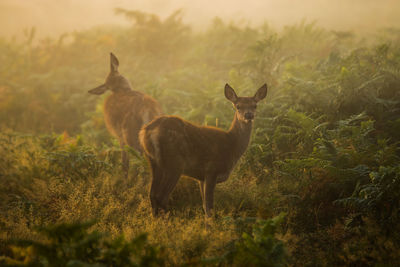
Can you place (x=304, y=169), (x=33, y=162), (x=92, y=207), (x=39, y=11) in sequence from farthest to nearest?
(x=39, y=11)
(x=33, y=162)
(x=304, y=169)
(x=92, y=207)

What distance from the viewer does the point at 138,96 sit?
626cm

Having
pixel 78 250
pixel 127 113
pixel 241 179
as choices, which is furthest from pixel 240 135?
pixel 78 250

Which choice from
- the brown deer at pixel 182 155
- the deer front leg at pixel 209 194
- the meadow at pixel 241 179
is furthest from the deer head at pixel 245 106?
the deer front leg at pixel 209 194

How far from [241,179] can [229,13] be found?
12775mm

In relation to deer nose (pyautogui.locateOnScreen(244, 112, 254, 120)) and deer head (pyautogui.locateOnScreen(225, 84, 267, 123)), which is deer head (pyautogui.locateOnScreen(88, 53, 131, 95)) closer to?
deer head (pyautogui.locateOnScreen(225, 84, 267, 123))

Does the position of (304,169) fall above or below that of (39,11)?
below

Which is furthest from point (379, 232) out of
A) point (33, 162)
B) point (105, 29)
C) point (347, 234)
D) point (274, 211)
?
point (105, 29)

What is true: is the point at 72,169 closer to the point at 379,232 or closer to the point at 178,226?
the point at 178,226

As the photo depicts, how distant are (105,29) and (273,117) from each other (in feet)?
40.0

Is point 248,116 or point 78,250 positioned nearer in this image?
point 78,250

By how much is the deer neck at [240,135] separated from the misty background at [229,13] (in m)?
8.95

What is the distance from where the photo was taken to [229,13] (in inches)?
625

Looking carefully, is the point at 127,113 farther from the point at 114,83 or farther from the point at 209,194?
the point at 209,194

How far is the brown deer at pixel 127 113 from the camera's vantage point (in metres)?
5.84
